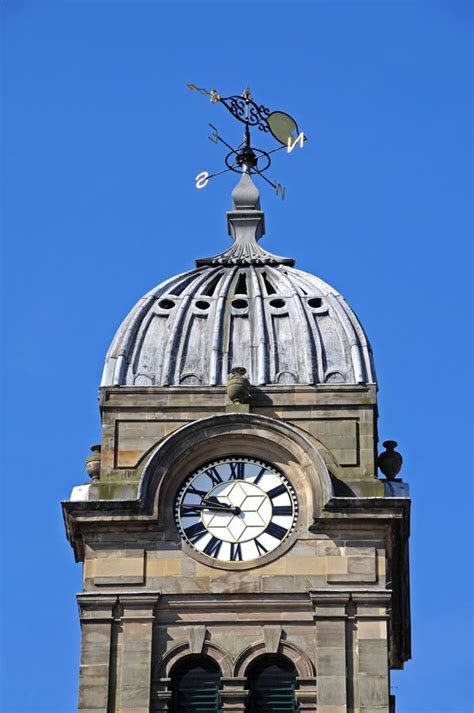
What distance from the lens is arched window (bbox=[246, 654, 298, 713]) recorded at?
237ft

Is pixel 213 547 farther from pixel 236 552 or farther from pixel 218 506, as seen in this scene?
pixel 218 506

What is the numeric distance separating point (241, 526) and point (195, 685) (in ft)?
13.0

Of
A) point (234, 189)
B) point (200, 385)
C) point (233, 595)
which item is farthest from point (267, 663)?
point (234, 189)

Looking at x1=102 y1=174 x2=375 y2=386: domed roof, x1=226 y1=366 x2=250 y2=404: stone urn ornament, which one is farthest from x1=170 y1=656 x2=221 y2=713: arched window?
x1=102 y1=174 x2=375 y2=386: domed roof

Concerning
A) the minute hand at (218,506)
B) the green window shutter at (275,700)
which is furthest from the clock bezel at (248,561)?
the green window shutter at (275,700)

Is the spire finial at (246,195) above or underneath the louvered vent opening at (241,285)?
above

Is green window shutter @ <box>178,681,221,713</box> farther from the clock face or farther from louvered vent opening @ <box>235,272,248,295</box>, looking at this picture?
louvered vent opening @ <box>235,272,248,295</box>

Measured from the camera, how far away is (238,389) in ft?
248

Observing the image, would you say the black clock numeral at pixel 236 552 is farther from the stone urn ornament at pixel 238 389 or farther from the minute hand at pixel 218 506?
the stone urn ornament at pixel 238 389

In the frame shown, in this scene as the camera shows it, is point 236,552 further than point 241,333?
No

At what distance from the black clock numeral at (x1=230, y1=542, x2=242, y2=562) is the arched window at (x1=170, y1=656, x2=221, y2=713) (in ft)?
8.20

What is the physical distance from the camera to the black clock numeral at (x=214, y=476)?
2940 inches

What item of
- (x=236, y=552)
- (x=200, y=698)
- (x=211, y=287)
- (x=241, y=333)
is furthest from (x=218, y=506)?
(x=211, y=287)

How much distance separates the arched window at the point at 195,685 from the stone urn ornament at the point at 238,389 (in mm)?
6502
